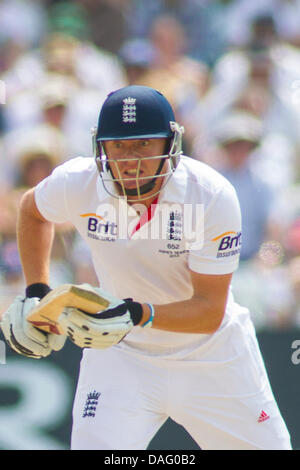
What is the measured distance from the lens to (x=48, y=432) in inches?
201

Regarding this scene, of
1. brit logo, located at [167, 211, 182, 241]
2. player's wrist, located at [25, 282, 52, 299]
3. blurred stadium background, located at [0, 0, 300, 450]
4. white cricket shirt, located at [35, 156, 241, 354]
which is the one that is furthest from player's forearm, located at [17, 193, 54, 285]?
blurred stadium background, located at [0, 0, 300, 450]

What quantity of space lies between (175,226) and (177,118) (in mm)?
3522

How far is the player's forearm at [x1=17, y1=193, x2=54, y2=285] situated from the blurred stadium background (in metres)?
1.21

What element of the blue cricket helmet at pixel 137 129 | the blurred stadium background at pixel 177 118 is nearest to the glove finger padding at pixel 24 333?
the blue cricket helmet at pixel 137 129

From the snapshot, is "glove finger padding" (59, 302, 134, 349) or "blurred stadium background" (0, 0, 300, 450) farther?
"blurred stadium background" (0, 0, 300, 450)

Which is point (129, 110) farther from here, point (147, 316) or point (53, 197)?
point (147, 316)

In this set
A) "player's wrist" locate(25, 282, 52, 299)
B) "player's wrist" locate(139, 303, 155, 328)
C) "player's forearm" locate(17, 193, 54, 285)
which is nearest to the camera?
"player's wrist" locate(139, 303, 155, 328)

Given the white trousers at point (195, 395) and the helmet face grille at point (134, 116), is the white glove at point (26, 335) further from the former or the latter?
the helmet face grille at point (134, 116)

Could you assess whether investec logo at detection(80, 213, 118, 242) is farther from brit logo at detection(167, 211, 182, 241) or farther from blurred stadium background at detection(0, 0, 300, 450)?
blurred stadium background at detection(0, 0, 300, 450)

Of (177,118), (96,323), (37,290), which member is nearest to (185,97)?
(177,118)

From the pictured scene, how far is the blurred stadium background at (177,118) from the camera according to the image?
17.0 ft

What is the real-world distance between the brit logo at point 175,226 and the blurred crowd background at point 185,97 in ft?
5.62

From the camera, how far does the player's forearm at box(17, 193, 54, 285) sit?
4.10 m

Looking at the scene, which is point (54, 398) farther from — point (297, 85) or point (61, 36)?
point (61, 36)
